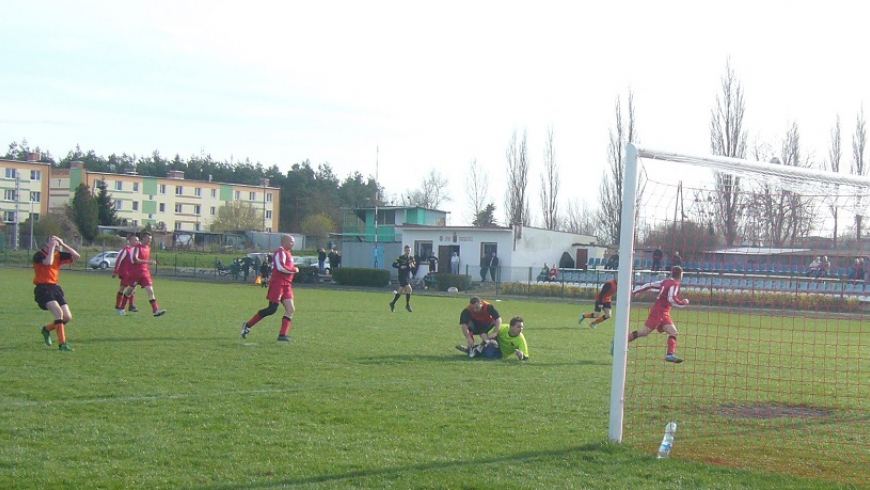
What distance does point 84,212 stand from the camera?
229 feet

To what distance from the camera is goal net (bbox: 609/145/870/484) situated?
7.07m

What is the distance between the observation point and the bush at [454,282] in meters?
39.1

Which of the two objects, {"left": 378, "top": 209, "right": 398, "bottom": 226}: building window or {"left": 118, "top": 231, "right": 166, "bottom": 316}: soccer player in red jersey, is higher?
{"left": 378, "top": 209, "right": 398, "bottom": 226}: building window

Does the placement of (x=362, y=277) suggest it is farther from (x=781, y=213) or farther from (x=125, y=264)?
(x=781, y=213)

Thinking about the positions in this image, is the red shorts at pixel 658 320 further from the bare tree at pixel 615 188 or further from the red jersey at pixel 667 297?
the bare tree at pixel 615 188

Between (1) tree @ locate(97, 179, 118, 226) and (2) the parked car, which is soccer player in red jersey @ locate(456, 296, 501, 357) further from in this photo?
(1) tree @ locate(97, 179, 118, 226)

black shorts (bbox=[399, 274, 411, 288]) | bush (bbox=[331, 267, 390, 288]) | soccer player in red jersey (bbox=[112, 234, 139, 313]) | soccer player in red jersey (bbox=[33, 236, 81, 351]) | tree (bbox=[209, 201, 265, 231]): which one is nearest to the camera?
soccer player in red jersey (bbox=[33, 236, 81, 351])

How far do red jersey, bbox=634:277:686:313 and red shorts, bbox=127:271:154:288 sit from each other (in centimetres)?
1053

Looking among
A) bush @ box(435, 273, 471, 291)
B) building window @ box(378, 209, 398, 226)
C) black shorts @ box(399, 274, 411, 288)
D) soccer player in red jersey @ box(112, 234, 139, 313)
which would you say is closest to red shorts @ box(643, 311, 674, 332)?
black shorts @ box(399, 274, 411, 288)

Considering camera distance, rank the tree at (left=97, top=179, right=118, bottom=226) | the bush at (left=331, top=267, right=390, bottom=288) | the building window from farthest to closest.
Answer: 1. the tree at (left=97, top=179, right=118, bottom=226)
2. the building window
3. the bush at (left=331, top=267, right=390, bottom=288)

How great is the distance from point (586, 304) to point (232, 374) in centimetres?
2401

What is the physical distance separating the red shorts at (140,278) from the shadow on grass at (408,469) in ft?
40.9

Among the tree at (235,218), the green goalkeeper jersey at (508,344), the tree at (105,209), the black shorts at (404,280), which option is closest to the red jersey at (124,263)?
the black shorts at (404,280)

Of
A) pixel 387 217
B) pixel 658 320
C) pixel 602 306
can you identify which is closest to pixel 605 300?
pixel 602 306
